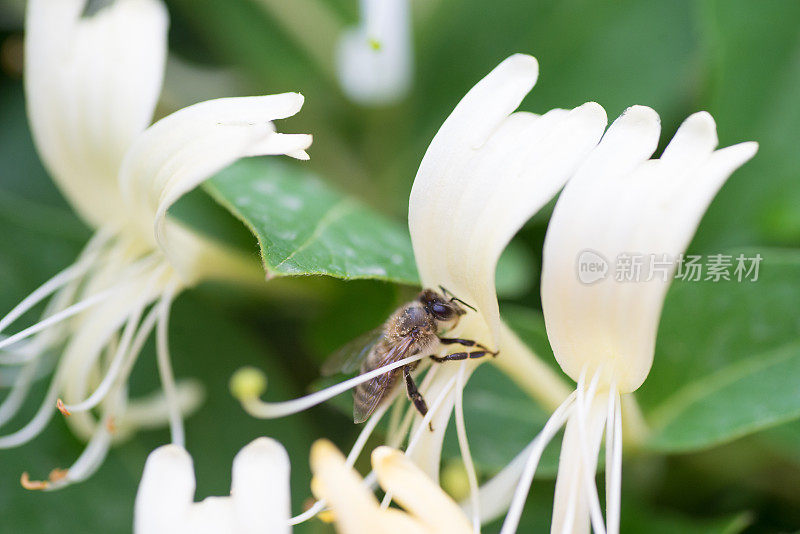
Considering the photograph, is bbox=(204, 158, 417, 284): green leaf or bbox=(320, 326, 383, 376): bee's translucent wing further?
bbox=(320, 326, 383, 376): bee's translucent wing

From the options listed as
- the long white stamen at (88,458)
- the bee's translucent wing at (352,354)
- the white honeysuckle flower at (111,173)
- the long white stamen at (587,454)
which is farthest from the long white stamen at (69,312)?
the long white stamen at (587,454)

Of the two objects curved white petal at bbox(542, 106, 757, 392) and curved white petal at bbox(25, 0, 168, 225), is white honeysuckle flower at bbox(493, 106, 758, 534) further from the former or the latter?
curved white petal at bbox(25, 0, 168, 225)

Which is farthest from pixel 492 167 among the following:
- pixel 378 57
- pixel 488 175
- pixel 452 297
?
pixel 378 57

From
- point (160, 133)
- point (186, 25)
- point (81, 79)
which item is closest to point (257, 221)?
point (160, 133)

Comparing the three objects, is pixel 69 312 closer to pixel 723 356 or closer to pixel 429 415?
pixel 429 415

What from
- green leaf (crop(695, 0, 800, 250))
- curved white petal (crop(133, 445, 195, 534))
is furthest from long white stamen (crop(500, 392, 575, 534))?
green leaf (crop(695, 0, 800, 250))

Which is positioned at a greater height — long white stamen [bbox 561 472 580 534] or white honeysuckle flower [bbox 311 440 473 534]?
long white stamen [bbox 561 472 580 534]
